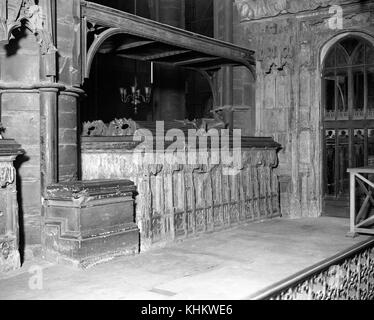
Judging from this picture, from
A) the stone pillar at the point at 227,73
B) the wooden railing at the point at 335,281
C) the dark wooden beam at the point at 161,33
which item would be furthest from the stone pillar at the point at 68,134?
the stone pillar at the point at 227,73

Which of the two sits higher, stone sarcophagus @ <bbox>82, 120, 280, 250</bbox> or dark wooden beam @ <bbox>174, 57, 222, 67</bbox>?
dark wooden beam @ <bbox>174, 57, 222, 67</bbox>

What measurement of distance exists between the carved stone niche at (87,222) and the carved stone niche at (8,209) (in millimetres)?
455

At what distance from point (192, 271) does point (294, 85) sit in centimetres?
553

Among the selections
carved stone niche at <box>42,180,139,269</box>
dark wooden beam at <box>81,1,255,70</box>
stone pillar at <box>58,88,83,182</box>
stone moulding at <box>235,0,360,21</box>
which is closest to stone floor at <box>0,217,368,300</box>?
carved stone niche at <box>42,180,139,269</box>

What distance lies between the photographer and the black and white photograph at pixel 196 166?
5234mm

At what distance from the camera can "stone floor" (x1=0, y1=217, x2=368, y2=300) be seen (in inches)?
186

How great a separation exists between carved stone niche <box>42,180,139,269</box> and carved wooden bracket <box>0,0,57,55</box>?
174 centimetres

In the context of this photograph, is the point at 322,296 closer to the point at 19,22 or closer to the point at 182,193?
the point at 182,193

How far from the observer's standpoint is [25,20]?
598 centimetres

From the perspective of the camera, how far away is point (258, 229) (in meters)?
8.30

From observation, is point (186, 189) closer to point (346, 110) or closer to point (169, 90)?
point (346, 110)

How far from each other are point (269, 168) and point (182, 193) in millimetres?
2767

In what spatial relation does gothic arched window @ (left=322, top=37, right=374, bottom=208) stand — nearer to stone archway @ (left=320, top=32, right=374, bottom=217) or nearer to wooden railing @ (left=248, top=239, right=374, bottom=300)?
stone archway @ (left=320, top=32, right=374, bottom=217)

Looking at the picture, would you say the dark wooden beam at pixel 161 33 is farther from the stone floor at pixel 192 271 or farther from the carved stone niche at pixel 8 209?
the stone floor at pixel 192 271
